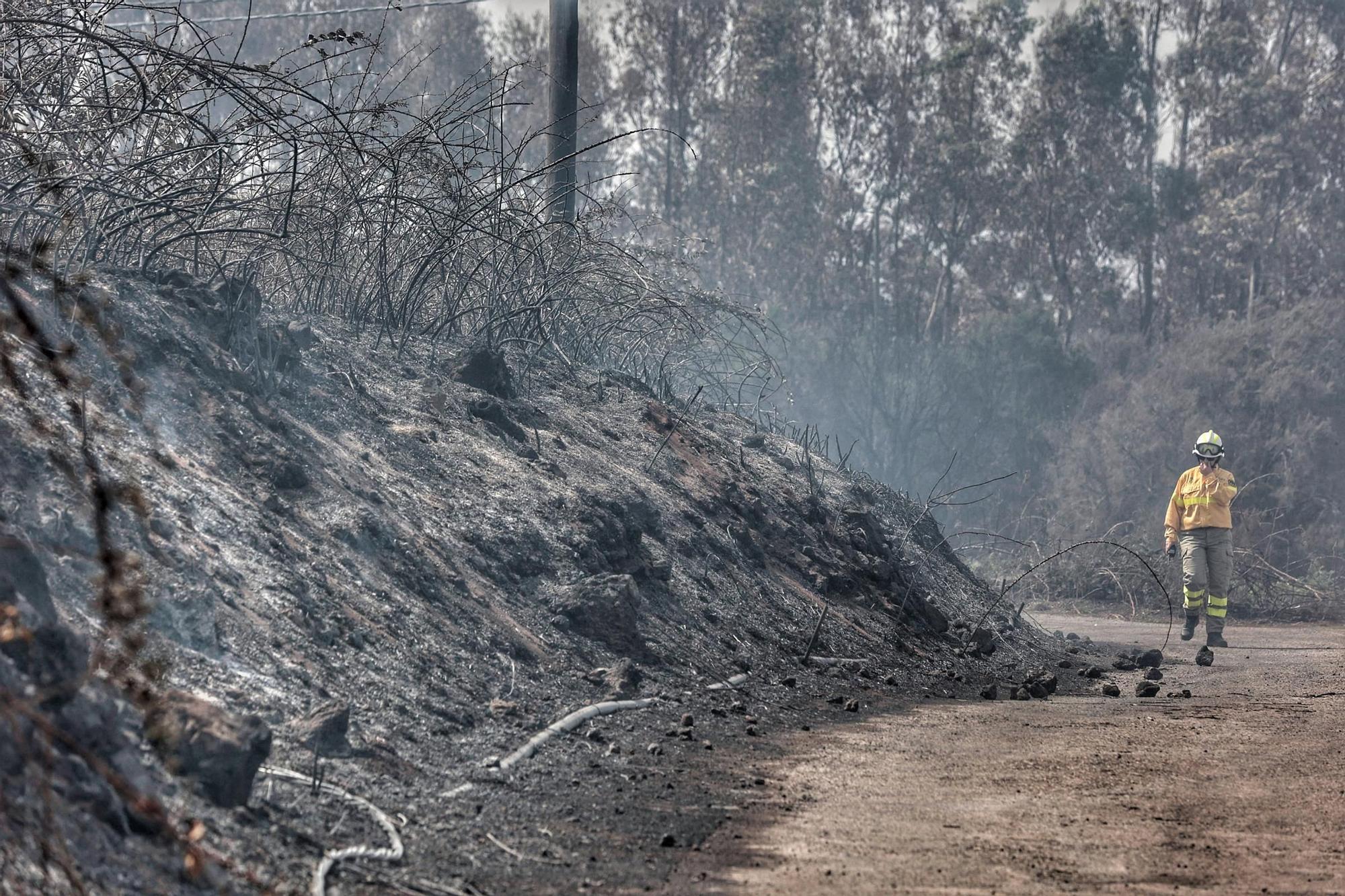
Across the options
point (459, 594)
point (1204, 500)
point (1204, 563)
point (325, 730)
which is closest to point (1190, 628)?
point (1204, 563)

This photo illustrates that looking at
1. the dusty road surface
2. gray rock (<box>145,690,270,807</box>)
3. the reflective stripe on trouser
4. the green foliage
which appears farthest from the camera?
the green foliage

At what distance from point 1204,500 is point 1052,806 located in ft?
27.1

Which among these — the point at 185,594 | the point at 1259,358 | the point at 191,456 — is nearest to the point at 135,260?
the point at 191,456

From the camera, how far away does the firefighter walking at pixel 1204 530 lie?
12.5m

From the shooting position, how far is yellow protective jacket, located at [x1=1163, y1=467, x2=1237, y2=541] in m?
12.5

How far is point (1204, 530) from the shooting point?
1270 centimetres

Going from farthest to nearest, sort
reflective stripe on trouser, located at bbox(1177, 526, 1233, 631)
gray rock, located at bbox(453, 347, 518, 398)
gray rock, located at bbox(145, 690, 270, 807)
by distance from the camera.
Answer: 1. reflective stripe on trouser, located at bbox(1177, 526, 1233, 631)
2. gray rock, located at bbox(453, 347, 518, 398)
3. gray rock, located at bbox(145, 690, 270, 807)

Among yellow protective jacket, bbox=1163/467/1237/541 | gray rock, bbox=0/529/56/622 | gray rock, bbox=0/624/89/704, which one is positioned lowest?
gray rock, bbox=0/624/89/704

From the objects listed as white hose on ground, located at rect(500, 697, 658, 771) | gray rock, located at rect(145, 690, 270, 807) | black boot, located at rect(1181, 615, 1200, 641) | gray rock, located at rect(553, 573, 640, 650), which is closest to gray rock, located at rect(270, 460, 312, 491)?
gray rock, located at rect(553, 573, 640, 650)

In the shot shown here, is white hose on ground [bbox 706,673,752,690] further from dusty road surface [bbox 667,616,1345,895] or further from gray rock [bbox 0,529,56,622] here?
gray rock [bbox 0,529,56,622]

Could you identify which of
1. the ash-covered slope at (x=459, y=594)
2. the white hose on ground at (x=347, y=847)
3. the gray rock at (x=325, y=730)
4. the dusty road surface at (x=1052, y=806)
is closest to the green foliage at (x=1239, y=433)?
the ash-covered slope at (x=459, y=594)

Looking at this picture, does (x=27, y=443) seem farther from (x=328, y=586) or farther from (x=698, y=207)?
(x=698, y=207)

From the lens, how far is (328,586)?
6.09 meters

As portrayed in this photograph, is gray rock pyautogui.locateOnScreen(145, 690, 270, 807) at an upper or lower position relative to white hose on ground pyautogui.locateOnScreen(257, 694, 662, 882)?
upper
